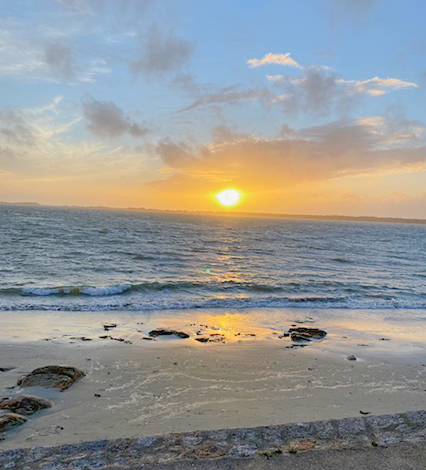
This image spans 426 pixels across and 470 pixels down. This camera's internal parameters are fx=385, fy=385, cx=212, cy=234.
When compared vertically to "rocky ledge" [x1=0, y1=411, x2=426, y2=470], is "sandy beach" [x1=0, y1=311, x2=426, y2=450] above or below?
below

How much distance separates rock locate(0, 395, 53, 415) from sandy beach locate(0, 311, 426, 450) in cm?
17

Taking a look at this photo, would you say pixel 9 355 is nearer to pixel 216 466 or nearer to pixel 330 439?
pixel 216 466

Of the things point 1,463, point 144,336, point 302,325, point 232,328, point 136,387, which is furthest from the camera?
point 302,325

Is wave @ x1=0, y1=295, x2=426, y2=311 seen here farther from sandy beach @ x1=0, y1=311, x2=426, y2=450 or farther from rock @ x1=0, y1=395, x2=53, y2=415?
rock @ x1=0, y1=395, x2=53, y2=415

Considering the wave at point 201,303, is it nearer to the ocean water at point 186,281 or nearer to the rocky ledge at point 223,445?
the ocean water at point 186,281

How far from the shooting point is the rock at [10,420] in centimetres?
623

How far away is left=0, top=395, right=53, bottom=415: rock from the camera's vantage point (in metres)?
6.89

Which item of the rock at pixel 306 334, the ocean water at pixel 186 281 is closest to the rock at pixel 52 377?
the rock at pixel 306 334

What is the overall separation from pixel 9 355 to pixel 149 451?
6411 millimetres

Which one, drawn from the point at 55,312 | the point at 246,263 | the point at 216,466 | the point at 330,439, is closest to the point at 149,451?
the point at 216,466

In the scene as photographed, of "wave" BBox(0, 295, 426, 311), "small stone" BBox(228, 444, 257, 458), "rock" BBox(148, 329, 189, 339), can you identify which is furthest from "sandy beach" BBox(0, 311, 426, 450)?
"wave" BBox(0, 295, 426, 311)

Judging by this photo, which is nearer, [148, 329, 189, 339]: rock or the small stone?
the small stone

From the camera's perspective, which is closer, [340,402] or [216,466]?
[216,466]

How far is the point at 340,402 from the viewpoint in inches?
302
